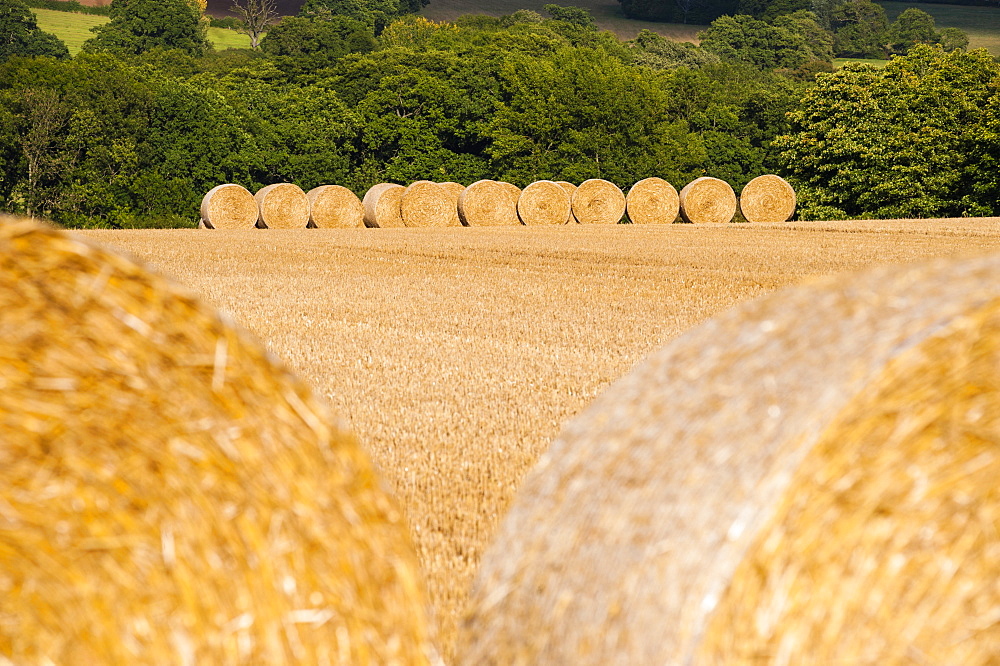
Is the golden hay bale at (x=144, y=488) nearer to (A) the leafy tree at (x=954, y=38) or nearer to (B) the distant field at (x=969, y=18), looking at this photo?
(A) the leafy tree at (x=954, y=38)

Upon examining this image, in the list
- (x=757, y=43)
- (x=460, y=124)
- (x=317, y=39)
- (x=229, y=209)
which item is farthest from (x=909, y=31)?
(x=229, y=209)

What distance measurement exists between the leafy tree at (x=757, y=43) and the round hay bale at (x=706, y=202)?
63.8 m

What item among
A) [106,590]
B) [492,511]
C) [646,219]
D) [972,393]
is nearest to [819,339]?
[972,393]

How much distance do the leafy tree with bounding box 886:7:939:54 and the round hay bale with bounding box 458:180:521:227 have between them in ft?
299

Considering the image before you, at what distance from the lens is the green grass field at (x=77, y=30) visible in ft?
268

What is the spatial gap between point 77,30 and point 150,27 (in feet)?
44.1

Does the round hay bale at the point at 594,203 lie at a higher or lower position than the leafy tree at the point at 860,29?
lower

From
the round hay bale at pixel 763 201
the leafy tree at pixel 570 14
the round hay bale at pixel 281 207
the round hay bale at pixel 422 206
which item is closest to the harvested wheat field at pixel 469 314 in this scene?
the round hay bale at pixel 281 207

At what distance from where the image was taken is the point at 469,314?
12656mm

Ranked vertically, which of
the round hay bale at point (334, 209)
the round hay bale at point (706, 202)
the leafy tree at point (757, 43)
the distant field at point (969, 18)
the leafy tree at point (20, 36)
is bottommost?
the round hay bale at point (334, 209)

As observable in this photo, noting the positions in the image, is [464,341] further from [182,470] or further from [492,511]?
[182,470]

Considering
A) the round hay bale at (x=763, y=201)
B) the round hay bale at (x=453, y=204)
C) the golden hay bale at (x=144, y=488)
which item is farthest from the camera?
the round hay bale at (x=763, y=201)

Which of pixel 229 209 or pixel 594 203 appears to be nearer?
pixel 229 209

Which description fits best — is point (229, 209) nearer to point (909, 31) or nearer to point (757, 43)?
point (757, 43)
